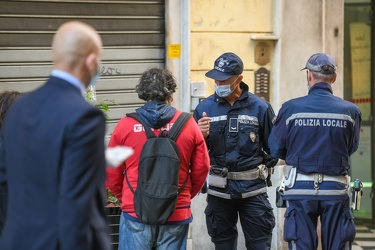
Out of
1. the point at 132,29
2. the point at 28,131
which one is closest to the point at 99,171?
the point at 28,131

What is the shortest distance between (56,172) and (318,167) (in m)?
3.61

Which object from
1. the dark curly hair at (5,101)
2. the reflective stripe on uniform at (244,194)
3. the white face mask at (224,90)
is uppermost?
the white face mask at (224,90)

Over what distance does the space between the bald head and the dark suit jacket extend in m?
0.08

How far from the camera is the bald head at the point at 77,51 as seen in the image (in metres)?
4.09

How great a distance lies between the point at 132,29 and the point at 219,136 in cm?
225

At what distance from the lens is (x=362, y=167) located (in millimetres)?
12305

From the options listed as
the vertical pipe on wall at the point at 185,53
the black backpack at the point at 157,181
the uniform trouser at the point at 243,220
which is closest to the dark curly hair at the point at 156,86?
the black backpack at the point at 157,181

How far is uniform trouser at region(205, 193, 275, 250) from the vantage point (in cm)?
798

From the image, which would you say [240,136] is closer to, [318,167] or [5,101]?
[318,167]

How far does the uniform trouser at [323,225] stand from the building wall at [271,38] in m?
2.48

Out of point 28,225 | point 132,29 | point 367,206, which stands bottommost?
point 367,206

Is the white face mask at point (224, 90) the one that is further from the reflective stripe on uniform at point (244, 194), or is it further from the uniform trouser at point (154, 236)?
the uniform trouser at point (154, 236)

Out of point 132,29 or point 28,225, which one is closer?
point 28,225

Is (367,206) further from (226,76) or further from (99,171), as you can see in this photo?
(99,171)
